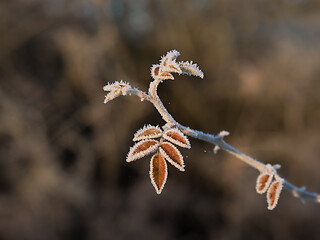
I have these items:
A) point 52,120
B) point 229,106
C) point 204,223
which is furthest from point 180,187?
point 52,120

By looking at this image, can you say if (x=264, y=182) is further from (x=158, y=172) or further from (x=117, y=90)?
(x=117, y=90)

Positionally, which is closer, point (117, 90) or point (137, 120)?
point (117, 90)

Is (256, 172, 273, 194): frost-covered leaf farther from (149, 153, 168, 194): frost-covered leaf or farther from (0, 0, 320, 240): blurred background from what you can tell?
(0, 0, 320, 240): blurred background

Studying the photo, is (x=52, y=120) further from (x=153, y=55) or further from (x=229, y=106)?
(x=229, y=106)

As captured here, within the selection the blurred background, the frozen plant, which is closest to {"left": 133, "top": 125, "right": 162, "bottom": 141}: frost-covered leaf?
the frozen plant

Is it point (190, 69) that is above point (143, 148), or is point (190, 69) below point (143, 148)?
above

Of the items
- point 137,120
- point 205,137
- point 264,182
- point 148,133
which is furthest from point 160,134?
point 137,120

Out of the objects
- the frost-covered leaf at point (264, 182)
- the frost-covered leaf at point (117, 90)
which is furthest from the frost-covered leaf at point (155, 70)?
the frost-covered leaf at point (264, 182)

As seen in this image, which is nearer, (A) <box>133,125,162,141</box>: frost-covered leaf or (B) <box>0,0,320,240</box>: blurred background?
(A) <box>133,125,162,141</box>: frost-covered leaf
